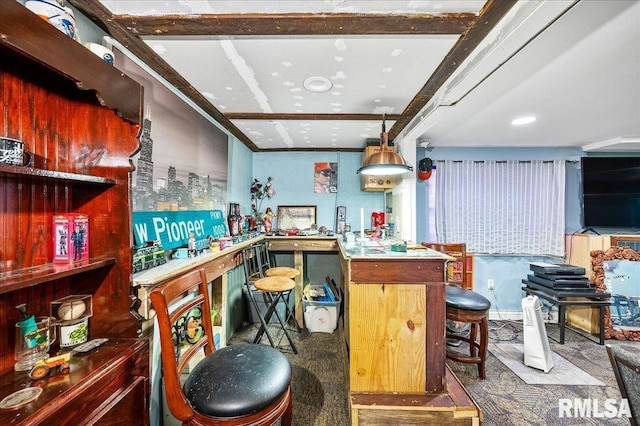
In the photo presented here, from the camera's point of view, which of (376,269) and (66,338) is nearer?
(66,338)

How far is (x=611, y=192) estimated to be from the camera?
334 centimetres

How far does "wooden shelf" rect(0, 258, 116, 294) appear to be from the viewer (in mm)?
765

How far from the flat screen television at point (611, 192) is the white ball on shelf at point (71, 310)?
5.10 metres

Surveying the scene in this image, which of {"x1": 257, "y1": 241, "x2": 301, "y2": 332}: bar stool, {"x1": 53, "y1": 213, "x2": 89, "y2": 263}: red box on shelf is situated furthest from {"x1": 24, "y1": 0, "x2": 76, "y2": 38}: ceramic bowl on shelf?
{"x1": 257, "y1": 241, "x2": 301, "y2": 332}: bar stool

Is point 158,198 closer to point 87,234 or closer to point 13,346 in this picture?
point 87,234

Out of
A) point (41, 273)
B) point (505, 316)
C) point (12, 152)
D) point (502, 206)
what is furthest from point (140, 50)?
point (505, 316)

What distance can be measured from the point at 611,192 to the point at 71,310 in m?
5.41

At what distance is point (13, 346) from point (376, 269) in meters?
1.64

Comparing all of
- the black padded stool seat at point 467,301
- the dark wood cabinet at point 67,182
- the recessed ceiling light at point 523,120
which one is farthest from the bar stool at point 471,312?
the dark wood cabinet at point 67,182

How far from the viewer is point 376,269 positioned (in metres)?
1.66

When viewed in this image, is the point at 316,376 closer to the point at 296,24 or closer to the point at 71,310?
the point at 71,310

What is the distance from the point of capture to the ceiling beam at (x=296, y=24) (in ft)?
4.10

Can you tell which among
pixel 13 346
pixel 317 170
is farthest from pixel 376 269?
pixel 317 170

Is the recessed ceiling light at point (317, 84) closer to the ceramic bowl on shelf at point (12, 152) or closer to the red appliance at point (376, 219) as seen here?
the ceramic bowl on shelf at point (12, 152)
